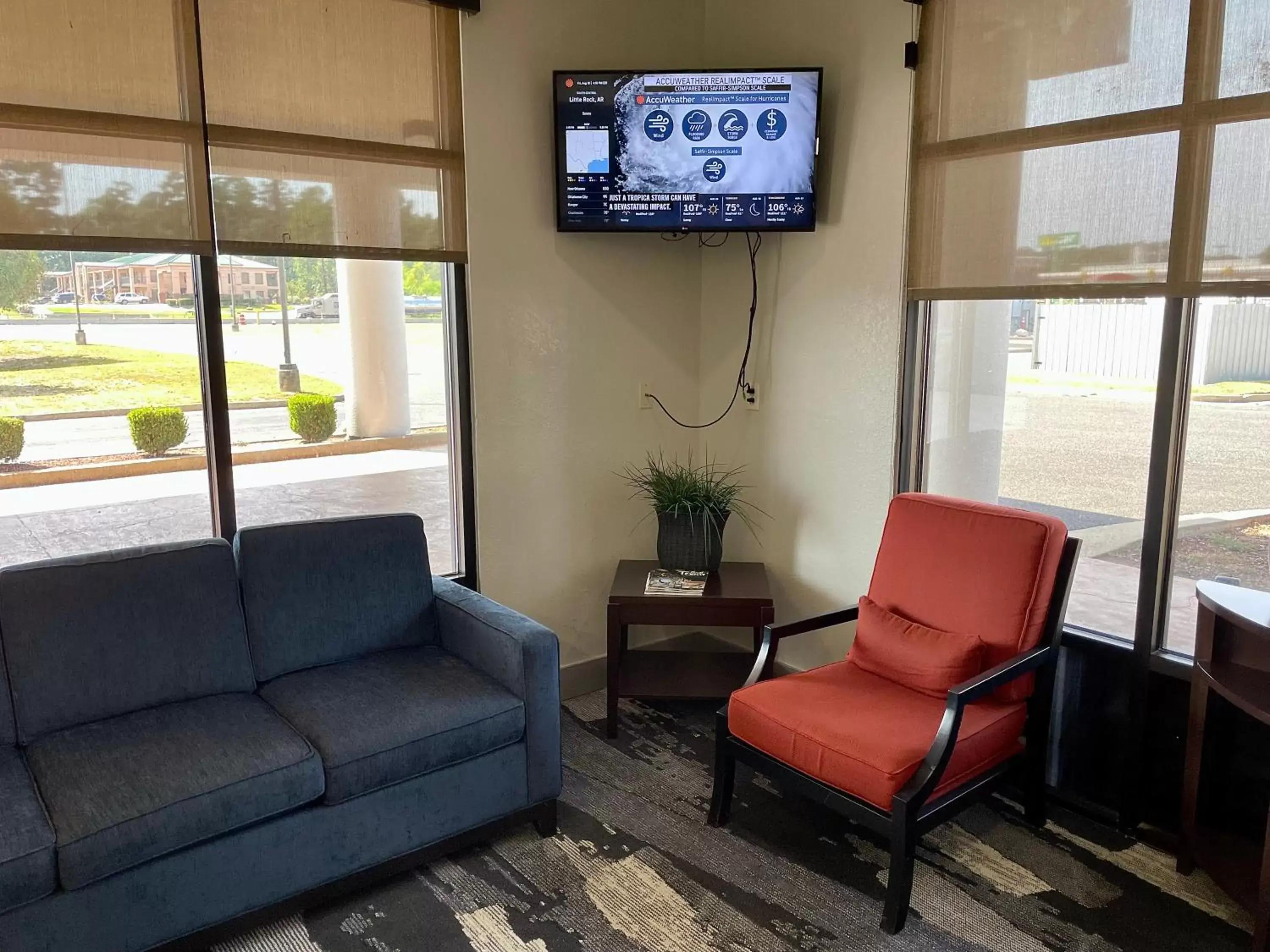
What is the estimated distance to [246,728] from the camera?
2.36 m

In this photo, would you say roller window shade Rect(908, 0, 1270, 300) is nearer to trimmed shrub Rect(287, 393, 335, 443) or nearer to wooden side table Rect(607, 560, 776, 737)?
wooden side table Rect(607, 560, 776, 737)

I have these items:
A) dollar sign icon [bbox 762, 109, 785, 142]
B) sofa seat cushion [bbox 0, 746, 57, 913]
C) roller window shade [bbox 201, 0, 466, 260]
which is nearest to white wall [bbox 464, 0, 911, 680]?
roller window shade [bbox 201, 0, 466, 260]

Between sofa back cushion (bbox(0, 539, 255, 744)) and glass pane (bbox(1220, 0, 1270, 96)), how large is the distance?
2992 mm

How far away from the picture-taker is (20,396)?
8.76ft

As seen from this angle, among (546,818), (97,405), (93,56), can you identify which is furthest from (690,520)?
(93,56)

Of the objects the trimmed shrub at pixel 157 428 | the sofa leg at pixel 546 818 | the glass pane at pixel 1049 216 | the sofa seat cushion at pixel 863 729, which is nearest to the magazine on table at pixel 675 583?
the sofa seat cushion at pixel 863 729

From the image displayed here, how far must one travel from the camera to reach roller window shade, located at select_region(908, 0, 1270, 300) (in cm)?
232

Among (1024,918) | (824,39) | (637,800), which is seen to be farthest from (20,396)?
(1024,918)

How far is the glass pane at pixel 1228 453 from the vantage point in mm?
2418

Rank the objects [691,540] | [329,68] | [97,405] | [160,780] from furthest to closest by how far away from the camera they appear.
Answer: [691,540]
[329,68]
[97,405]
[160,780]

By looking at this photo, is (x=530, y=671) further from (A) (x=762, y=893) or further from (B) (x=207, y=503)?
(B) (x=207, y=503)

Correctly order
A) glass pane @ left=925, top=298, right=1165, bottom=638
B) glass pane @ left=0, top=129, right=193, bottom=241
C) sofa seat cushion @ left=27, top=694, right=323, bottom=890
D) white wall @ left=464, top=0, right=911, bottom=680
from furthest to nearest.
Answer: white wall @ left=464, top=0, right=911, bottom=680 → glass pane @ left=925, top=298, right=1165, bottom=638 → glass pane @ left=0, top=129, right=193, bottom=241 → sofa seat cushion @ left=27, top=694, right=323, bottom=890

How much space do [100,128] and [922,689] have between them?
282 centimetres

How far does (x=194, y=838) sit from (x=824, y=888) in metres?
1.58
